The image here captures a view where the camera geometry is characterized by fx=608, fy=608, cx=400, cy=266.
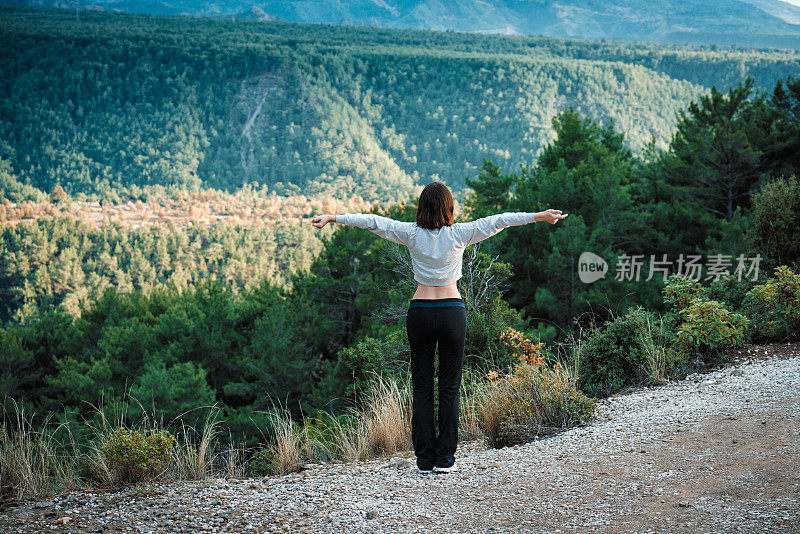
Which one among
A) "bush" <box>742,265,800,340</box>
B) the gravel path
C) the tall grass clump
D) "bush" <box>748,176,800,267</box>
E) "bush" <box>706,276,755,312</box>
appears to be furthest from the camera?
"bush" <box>748,176,800,267</box>

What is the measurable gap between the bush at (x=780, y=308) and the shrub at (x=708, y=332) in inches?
23.9

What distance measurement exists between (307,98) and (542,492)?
15793 centimetres

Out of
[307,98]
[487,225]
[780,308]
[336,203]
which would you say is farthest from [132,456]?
[307,98]

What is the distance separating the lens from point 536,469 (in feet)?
12.6

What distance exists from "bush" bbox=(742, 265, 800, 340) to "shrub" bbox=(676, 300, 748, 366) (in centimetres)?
61

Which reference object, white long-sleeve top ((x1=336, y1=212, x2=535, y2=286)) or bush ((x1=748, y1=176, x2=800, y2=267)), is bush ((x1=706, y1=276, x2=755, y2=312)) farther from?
white long-sleeve top ((x1=336, y1=212, x2=535, y2=286))

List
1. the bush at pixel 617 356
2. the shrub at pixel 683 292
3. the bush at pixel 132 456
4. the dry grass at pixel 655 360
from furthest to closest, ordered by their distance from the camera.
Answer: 1. the shrub at pixel 683 292
2. the bush at pixel 617 356
3. the dry grass at pixel 655 360
4. the bush at pixel 132 456

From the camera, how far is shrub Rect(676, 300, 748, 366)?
600 cm

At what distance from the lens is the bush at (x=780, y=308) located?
6.49m

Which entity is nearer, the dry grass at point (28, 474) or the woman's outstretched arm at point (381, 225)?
the woman's outstretched arm at point (381, 225)

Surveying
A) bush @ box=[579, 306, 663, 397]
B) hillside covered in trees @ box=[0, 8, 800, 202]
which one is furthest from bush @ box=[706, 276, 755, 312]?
hillside covered in trees @ box=[0, 8, 800, 202]

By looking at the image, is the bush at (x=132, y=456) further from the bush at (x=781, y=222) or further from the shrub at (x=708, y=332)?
the bush at (x=781, y=222)

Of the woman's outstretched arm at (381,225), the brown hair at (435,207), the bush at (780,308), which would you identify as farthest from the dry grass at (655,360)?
the woman's outstretched arm at (381,225)

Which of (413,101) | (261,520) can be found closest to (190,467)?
(261,520)
